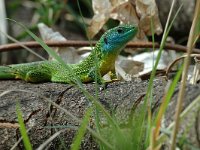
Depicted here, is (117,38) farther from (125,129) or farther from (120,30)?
(125,129)

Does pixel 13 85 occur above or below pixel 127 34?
below

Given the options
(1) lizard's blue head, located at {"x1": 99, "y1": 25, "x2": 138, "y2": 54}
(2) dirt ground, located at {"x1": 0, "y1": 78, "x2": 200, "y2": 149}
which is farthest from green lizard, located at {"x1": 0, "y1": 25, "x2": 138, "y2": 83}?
(2) dirt ground, located at {"x1": 0, "y1": 78, "x2": 200, "y2": 149}

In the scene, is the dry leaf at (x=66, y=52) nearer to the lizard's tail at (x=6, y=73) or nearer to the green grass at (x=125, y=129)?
the lizard's tail at (x=6, y=73)

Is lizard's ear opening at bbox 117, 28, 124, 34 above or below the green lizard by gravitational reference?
above

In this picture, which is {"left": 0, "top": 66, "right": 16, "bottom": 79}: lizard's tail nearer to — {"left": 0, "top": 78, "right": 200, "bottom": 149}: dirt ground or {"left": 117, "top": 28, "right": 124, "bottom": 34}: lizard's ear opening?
{"left": 117, "top": 28, "right": 124, "bottom": 34}: lizard's ear opening

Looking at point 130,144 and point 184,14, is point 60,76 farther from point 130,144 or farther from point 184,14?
point 184,14

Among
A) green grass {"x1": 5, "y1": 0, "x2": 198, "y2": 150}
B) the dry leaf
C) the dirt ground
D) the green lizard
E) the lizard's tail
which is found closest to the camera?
green grass {"x1": 5, "y1": 0, "x2": 198, "y2": 150}

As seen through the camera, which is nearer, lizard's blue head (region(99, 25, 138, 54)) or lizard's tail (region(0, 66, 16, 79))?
lizard's blue head (region(99, 25, 138, 54))

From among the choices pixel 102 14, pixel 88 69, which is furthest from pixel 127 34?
pixel 102 14
